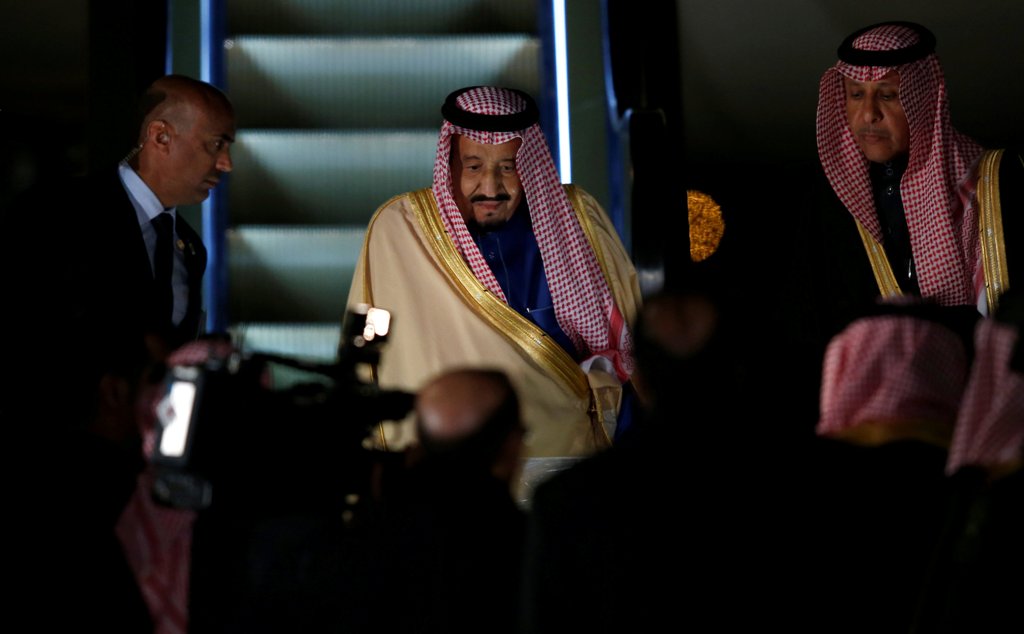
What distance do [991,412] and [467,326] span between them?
2121mm

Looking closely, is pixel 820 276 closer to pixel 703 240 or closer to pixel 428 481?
pixel 428 481

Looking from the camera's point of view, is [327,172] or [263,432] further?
[327,172]

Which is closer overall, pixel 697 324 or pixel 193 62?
pixel 697 324

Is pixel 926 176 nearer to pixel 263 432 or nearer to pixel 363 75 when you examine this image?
pixel 363 75

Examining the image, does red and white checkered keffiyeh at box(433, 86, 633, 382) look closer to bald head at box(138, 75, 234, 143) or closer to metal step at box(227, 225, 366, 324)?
bald head at box(138, 75, 234, 143)

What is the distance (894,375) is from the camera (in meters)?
2.93

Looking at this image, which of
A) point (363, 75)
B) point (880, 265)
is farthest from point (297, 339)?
point (880, 265)

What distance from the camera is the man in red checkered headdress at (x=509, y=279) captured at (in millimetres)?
4449

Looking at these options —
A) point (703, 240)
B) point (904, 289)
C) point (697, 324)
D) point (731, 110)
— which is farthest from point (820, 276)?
point (703, 240)

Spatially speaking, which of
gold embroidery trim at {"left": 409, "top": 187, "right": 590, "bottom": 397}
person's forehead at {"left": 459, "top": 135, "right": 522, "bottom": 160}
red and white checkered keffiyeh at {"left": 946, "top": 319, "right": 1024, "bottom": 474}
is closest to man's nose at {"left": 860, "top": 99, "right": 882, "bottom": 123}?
person's forehead at {"left": 459, "top": 135, "right": 522, "bottom": 160}

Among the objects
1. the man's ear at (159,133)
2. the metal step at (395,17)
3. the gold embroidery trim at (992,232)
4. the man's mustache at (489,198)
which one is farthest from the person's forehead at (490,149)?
the metal step at (395,17)

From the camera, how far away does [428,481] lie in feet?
9.17

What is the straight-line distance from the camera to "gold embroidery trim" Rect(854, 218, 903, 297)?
15.3ft

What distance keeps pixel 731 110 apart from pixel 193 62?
4.25 m
